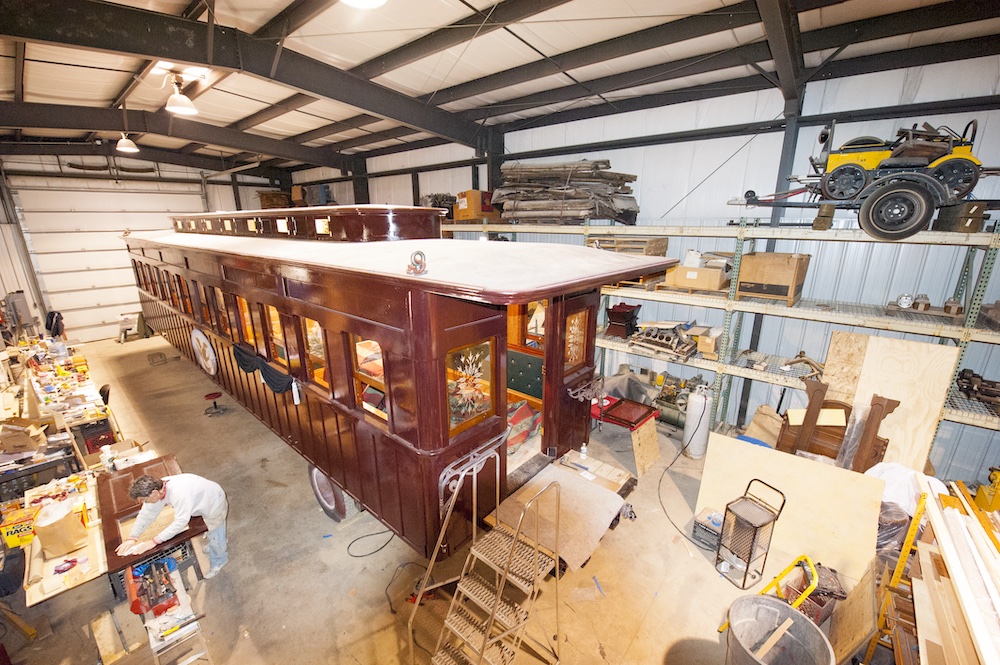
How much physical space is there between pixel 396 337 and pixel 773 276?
626 cm

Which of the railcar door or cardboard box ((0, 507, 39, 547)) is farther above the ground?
the railcar door

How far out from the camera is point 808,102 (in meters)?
6.69

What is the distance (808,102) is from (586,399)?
642cm

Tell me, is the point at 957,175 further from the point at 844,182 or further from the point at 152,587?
the point at 152,587

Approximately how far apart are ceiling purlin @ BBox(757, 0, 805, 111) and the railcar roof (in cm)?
274

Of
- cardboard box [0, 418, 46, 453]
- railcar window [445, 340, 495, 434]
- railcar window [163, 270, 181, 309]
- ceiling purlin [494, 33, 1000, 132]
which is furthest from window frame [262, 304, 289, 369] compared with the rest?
ceiling purlin [494, 33, 1000, 132]

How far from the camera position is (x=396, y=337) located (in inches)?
172

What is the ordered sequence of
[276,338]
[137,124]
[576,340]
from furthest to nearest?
1. [137,124]
2. [276,338]
3. [576,340]

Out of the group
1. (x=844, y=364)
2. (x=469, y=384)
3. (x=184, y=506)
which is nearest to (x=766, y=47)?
(x=844, y=364)

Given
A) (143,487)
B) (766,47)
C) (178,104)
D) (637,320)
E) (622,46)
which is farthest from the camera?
(637,320)

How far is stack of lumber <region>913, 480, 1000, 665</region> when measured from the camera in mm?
2582

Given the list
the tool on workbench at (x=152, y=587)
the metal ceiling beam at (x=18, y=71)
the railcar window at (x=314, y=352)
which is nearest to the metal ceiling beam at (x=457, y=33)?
the railcar window at (x=314, y=352)

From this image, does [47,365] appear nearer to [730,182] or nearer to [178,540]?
[178,540]

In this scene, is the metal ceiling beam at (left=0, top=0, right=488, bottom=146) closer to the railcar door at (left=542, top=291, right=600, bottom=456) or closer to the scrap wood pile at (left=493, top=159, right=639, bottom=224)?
the scrap wood pile at (left=493, top=159, right=639, bottom=224)
